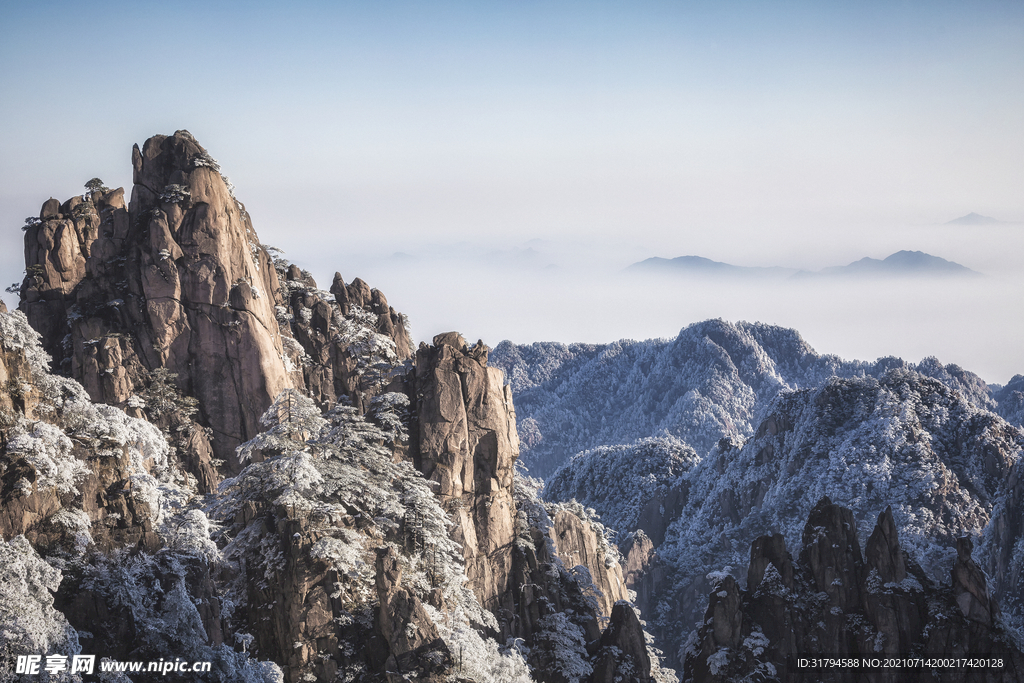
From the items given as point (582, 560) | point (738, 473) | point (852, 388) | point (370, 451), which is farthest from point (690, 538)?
point (370, 451)

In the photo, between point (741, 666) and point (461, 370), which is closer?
point (461, 370)

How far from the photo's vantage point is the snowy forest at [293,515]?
26812 mm

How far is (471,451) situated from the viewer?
158 feet

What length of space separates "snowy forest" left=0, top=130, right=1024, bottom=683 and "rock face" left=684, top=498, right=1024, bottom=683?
0.14 meters

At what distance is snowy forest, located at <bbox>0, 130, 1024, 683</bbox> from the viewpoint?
26812 mm

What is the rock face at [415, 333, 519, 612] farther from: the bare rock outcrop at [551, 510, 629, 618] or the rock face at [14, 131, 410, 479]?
the bare rock outcrop at [551, 510, 629, 618]

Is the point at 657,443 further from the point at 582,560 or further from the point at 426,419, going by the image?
the point at 426,419

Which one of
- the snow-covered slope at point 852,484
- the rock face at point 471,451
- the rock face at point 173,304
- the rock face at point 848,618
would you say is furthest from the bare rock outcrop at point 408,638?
the snow-covered slope at point 852,484

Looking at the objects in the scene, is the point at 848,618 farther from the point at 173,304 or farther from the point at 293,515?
the point at 173,304

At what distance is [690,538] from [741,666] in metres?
78.7

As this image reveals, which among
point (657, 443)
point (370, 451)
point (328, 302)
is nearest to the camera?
point (370, 451)

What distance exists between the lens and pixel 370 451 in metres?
40.9

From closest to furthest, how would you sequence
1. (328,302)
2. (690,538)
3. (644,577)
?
1. (328,302)
2. (644,577)
3. (690,538)

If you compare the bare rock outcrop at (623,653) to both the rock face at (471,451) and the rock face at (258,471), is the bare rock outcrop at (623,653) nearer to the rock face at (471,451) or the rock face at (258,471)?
the rock face at (258,471)
